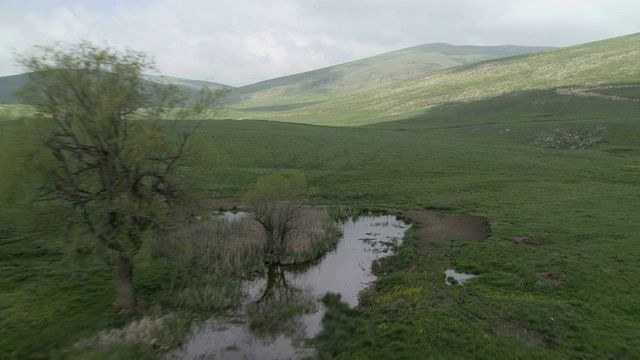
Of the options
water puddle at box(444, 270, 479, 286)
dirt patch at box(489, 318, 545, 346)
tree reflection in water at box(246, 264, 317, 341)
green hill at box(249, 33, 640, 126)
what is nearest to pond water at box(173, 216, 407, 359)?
tree reflection in water at box(246, 264, 317, 341)

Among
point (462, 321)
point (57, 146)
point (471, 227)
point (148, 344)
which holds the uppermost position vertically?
point (57, 146)

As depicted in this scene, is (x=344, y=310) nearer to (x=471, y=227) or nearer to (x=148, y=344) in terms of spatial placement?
(x=148, y=344)

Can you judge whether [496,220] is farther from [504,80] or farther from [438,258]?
[504,80]

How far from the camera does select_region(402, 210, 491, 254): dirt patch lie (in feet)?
101

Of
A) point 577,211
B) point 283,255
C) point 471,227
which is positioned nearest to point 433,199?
point 471,227

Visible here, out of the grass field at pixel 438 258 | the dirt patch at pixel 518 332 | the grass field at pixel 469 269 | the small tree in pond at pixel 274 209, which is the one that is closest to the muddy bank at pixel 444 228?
the grass field at pixel 469 269

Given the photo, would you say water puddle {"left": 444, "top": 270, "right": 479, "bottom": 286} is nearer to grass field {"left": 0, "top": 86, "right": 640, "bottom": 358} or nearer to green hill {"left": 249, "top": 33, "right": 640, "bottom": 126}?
grass field {"left": 0, "top": 86, "right": 640, "bottom": 358}

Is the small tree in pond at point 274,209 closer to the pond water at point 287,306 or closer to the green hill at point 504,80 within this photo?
the pond water at point 287,306

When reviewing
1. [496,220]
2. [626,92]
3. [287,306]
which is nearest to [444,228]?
[496,220]

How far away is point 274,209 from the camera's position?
2819 cm

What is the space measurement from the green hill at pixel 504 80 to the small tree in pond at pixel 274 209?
9907cm

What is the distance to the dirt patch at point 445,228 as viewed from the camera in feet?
101

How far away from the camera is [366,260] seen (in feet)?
92.1

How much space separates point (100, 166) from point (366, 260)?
19335 millimetres
